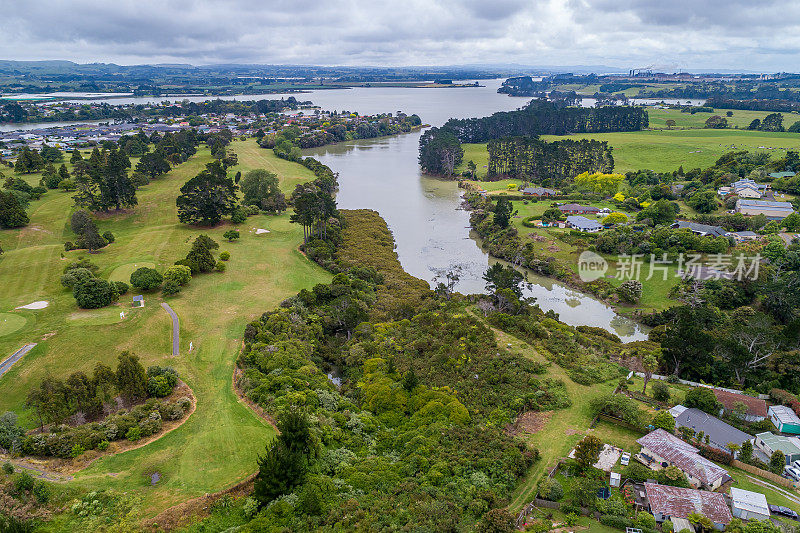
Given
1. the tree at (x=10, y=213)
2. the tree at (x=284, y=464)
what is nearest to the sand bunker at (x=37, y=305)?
the tree at (x=10, y=213)

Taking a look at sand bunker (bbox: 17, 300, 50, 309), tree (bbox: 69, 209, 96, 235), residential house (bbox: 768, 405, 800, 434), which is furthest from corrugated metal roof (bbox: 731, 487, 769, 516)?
tree (bbox: 69, 209, 96, 235)

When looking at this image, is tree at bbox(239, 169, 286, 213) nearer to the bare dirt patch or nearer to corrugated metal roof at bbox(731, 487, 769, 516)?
the bare dirt patch

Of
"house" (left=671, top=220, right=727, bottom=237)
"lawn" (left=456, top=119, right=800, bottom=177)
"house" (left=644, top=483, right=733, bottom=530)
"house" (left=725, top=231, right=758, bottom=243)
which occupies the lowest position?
"house" (left=644, top=483, right=733, bottom=530)

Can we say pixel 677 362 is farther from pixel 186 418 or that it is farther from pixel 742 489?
pixel 186 418

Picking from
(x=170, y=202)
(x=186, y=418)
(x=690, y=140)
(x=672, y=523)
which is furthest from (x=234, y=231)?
(x=690, y=140)

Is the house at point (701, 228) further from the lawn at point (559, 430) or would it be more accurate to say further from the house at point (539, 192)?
the lawn at point (559, 430)

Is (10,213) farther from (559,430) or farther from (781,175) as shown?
(781,175)
